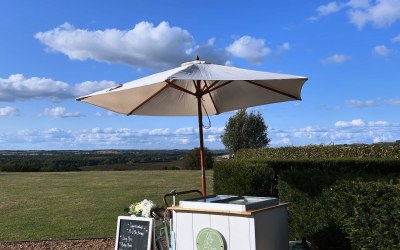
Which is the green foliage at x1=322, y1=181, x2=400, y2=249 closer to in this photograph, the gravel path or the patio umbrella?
the patio umbrella

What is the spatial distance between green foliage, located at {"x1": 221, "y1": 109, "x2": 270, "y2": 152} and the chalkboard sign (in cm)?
3339

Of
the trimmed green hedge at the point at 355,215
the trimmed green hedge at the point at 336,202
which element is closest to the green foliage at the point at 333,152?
the trimmed green hedge at the point at 336,202

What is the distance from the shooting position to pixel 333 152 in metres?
15.7

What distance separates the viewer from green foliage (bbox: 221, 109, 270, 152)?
128ft

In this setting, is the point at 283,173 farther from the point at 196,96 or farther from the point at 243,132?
the point at 243,132

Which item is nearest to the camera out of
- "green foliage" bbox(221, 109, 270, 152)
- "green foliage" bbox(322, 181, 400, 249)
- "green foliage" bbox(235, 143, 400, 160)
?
"green foliage" bbox(322, 181, 400, 249)

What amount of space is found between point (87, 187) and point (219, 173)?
9.90 meters

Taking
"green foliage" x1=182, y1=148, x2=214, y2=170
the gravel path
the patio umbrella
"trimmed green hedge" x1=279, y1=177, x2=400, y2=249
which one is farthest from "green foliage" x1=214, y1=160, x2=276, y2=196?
"green foliage" x1=182, y1=148, x2=214, y2=170

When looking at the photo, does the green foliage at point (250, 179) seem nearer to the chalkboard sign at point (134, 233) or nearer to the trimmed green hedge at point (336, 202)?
the trimmed green hedge at point (336, 202)

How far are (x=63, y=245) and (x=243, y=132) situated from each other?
104 ft

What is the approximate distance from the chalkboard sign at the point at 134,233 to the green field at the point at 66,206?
3231mm

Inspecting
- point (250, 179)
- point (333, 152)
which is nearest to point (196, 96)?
point (250, 179)

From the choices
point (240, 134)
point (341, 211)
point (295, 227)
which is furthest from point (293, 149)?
point (240, 134)

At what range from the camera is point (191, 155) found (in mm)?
31047
